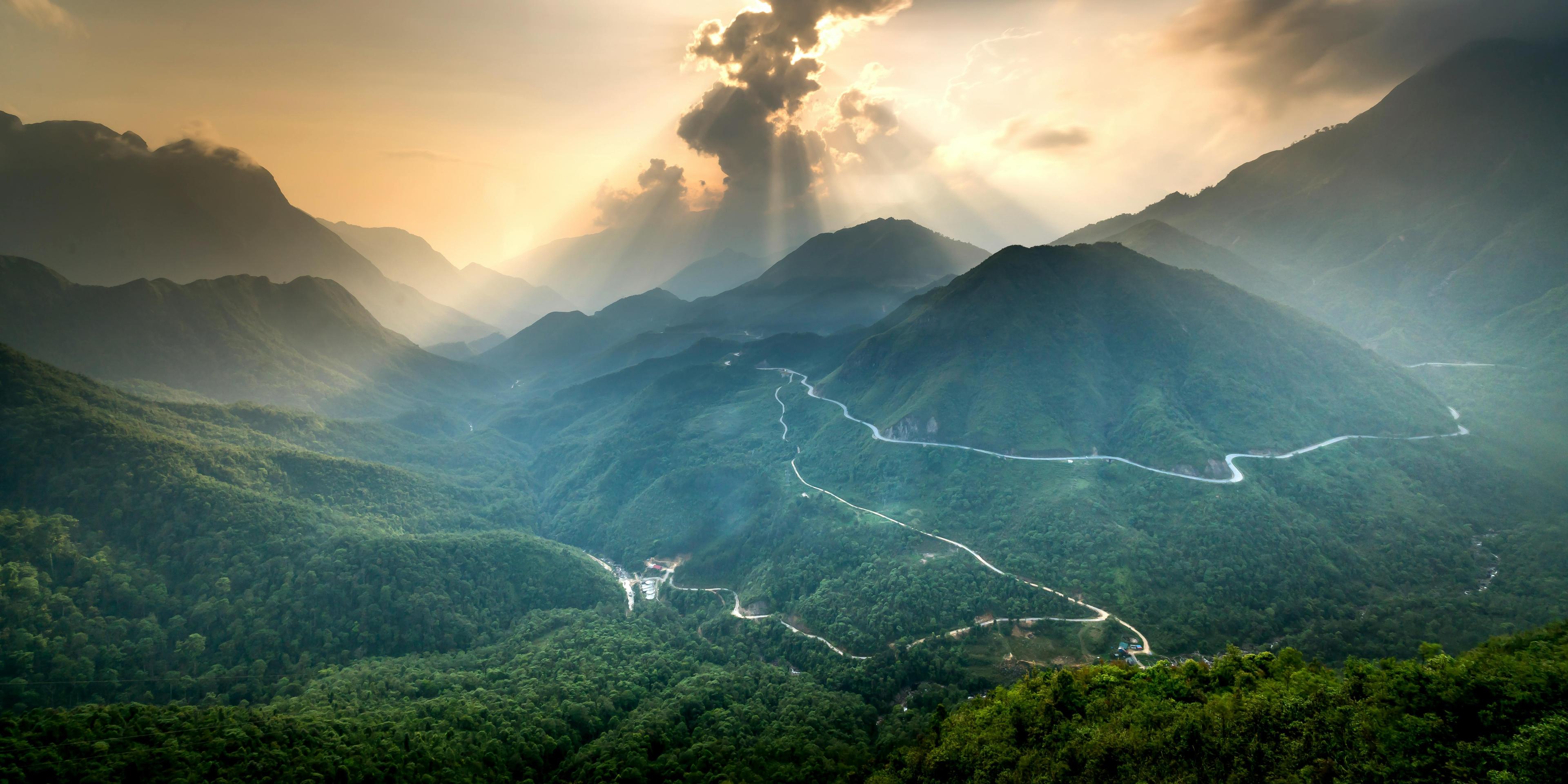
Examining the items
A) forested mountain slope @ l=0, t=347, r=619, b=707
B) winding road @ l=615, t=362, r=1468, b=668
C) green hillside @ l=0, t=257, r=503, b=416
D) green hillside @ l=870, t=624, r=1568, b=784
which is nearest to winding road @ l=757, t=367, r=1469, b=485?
winding road @ l=615, t=362, r=1468, b=668

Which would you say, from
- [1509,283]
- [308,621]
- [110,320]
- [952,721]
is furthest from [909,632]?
[110,320]

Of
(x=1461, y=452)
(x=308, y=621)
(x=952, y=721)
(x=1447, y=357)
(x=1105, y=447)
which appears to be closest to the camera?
(x=952, y=721)

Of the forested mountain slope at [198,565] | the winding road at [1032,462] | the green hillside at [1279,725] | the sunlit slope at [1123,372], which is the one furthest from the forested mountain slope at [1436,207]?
the forested mountain slope at [198,565]

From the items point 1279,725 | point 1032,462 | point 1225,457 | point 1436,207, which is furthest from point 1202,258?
point 1279,725

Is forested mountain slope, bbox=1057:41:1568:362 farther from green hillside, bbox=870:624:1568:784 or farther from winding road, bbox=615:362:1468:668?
green hillside, bbox=870:624:1568:784

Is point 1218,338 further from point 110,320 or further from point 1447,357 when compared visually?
point 110,320

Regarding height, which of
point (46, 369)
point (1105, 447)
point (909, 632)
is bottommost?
point (909, 632)

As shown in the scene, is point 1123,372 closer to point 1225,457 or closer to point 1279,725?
point 1225,457
